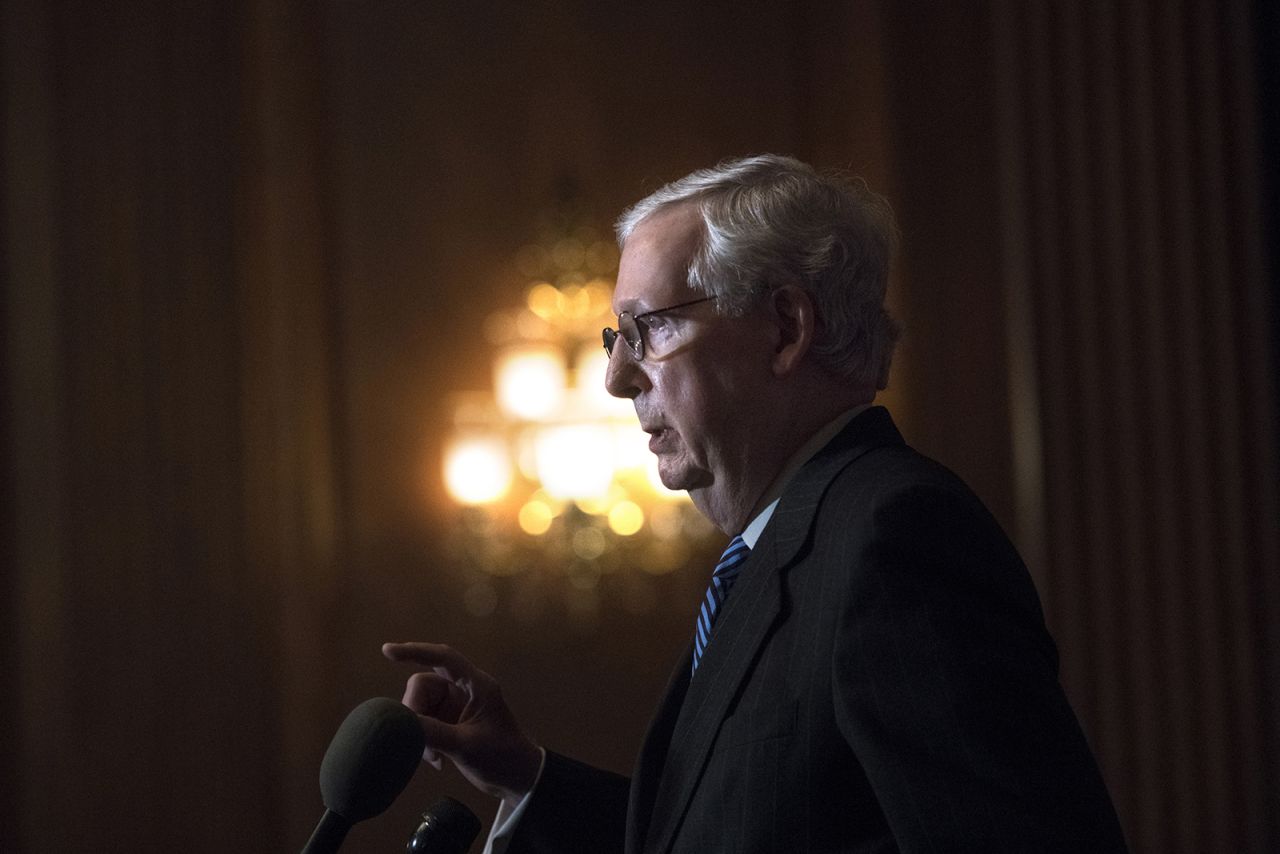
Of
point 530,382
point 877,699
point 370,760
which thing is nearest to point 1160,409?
point 530,382

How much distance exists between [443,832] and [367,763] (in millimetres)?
184

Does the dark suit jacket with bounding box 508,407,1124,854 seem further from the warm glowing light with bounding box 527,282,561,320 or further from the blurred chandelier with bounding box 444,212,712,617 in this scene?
the warm glowing light with bounding box 527,282,561,320

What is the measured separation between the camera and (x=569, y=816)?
193 centimetres

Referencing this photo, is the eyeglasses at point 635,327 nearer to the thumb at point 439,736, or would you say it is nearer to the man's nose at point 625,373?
the man's nose at point 625,373

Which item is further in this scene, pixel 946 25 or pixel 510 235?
pixel 510 235

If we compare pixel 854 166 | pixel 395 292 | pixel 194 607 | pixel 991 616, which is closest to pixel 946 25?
pixel 854 166

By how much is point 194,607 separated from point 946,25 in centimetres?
368

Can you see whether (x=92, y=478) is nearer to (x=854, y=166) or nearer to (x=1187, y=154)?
(x=854, y=166)

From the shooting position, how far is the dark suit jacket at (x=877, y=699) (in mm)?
1187

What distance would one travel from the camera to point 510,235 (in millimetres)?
5699

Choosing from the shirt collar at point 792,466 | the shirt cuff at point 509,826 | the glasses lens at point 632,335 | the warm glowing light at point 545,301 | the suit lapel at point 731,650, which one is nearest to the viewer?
the suit lapel at point 731,650

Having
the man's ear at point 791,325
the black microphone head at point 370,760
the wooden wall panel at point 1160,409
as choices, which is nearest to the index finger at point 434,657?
the black microphone head at point 370,760

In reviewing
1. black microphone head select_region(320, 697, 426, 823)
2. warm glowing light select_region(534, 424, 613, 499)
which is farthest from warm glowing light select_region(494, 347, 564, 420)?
black microphone head select_region(320, 697, 426, 823)

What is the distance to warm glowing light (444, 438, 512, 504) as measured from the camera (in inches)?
215
